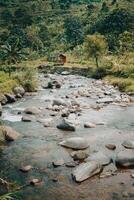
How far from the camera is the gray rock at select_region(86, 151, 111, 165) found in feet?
58.3

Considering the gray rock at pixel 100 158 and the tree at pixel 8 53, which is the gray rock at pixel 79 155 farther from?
the tree at pixel 8 53

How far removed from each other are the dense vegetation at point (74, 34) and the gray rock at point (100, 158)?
1984 cm

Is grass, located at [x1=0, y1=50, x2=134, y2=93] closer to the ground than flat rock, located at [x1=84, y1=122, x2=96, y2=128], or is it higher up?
closer to the ground

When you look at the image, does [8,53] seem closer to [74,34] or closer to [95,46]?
[95,46]

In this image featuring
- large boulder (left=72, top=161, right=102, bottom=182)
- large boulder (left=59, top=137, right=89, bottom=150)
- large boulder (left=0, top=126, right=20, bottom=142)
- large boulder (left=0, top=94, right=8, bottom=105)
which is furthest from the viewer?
large boulder (left=0, top=94, right=8, bottom=105)

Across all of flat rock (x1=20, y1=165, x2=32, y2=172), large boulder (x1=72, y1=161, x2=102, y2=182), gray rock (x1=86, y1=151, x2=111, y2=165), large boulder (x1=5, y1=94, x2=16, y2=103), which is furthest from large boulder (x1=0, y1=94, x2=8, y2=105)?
large boulder (x1=72, y1=161, x2=102, y2=182)

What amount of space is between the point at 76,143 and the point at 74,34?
79.9 metres

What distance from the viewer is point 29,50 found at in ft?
297

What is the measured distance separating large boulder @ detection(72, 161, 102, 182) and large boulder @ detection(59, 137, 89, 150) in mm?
2930

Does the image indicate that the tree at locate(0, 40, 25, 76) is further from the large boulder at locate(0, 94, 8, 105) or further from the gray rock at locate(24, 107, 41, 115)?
the gray rock at locate(24, 107, 41, 115)

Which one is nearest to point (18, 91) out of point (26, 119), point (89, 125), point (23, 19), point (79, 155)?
point (26, 119)

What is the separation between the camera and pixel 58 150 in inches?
789

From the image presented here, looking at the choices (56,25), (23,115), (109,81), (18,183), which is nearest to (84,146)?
(18,183)

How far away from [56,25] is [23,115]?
286 feet
